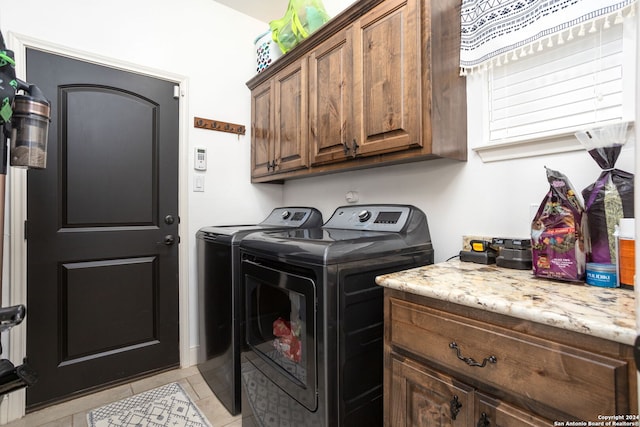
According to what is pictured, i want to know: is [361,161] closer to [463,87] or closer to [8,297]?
[463,87]

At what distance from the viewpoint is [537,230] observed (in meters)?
0.99

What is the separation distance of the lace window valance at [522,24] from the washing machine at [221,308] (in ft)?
4.61

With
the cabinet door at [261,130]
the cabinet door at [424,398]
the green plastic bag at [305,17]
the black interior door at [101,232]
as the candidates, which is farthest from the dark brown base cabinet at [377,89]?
the black interior door at [101,232]

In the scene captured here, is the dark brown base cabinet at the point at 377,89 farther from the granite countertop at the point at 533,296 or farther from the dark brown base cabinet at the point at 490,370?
the dark brown base cabinet at the point at 490,370

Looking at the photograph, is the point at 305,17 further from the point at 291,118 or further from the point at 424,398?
the point at 424,398

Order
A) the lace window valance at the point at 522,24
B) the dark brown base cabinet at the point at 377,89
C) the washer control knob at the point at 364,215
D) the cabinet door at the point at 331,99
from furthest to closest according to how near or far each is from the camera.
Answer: the washer control knob at the point at 364,215, the cabinet door at the point at 331,99, the dark brown base cabinet at the point at 377,89, the lace window valance at the point at 522,24

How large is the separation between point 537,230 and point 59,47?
2.72 m

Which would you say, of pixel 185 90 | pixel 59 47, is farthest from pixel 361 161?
pixel 59 47

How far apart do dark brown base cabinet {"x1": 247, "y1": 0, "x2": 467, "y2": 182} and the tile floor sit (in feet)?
5.08

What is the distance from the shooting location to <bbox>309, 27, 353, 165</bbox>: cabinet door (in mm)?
1598

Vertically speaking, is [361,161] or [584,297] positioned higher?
[361,161]

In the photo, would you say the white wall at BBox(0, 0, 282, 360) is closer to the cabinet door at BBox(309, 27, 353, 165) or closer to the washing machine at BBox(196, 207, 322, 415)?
the washing machine at BBox(196, 207, 322, 415)

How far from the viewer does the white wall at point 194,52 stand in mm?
1847

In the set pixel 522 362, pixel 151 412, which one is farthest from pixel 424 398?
pixel 151 412
